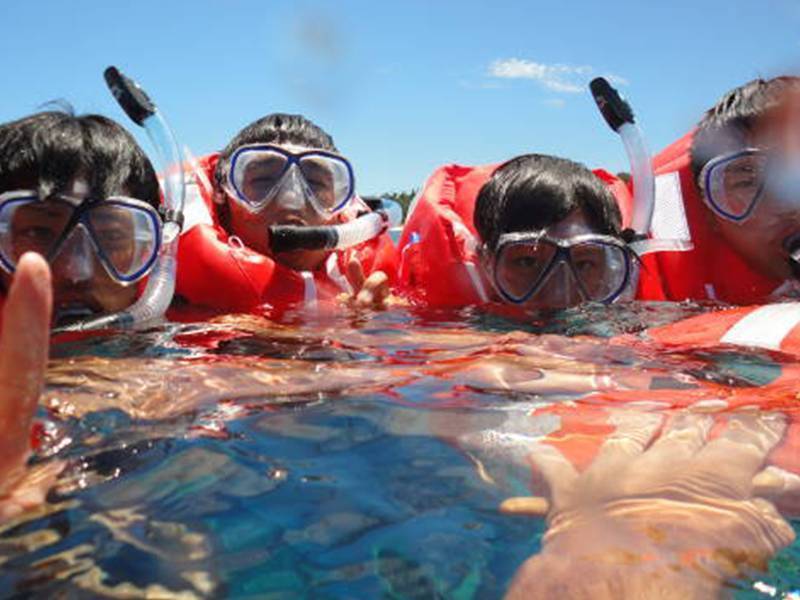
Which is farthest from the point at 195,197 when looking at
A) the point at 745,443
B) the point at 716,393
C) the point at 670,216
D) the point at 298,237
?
the point at 745,443

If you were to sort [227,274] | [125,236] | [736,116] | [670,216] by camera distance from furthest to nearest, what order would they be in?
[670,216]
[736,116]
[227,274]
[125,236]

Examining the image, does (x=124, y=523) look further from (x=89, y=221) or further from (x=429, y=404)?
(x=89, y=221)

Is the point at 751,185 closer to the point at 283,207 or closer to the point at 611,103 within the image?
the point at 611,103

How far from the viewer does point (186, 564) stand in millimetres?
1188

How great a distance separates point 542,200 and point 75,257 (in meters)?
2.06

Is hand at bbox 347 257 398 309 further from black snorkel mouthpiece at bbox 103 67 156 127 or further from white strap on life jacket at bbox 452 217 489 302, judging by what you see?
black snorkel mouthpiece at bbox 103 67 156 127

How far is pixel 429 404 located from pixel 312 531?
661 mm

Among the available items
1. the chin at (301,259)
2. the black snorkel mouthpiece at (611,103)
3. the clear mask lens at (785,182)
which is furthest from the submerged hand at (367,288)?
the clear mask lens at (785,182)

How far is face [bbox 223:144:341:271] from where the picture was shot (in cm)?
379

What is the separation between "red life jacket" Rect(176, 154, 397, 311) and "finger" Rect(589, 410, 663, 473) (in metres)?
2.19

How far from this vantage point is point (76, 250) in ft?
8.48

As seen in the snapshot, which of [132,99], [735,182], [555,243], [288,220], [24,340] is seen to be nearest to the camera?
[24,340]

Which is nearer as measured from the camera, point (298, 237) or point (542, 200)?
point (298, 237)

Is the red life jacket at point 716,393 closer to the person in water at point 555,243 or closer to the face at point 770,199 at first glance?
the person in water at point 555,243
